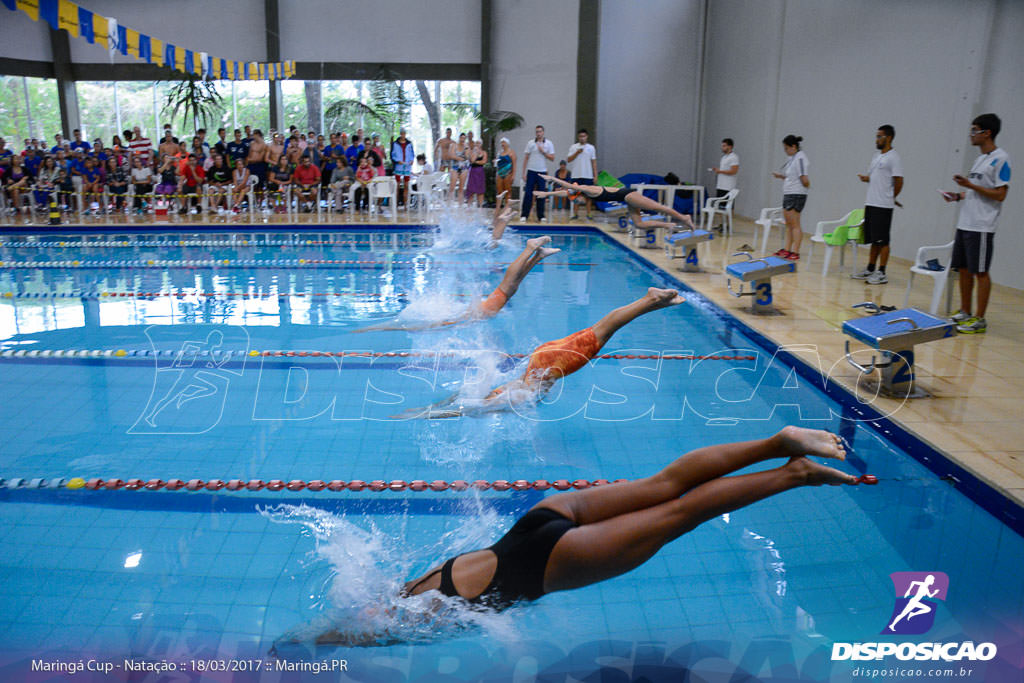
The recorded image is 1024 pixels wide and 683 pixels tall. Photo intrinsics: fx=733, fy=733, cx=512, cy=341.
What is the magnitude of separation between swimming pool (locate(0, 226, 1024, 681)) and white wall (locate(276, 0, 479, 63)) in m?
10.9

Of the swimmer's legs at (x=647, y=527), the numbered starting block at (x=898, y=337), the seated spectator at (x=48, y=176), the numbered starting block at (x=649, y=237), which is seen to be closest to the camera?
the swimmer's legs at (x=647, y=527)

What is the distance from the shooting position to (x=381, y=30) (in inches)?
597

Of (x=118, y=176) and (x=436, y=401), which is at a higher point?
(x=118, y=176)

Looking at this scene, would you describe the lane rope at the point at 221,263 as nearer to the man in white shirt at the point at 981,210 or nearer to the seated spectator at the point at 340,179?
the seated spectator at the point at 340,179

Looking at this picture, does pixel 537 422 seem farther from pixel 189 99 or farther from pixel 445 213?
pixel 189 99

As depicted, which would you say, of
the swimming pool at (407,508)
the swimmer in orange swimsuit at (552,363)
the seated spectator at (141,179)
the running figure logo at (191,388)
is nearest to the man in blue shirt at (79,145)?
the seated spectator at (141,179)

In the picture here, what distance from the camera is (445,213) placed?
12.3m

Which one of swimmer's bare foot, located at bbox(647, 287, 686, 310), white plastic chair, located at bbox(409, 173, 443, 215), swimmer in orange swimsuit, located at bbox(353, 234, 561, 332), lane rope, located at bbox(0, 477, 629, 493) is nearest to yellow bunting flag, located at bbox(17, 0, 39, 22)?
swimmer in orange swimsuit, located at bbox(353, 234, 561, 332)

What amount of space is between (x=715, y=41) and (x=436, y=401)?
12.5 m

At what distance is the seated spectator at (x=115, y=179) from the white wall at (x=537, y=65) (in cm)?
709

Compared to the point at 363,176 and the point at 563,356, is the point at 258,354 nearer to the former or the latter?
the point at 563,356

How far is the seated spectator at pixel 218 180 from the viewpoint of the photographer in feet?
40.1

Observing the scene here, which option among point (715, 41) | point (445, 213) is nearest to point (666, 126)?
point (715, 41)

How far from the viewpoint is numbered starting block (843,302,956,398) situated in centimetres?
364
